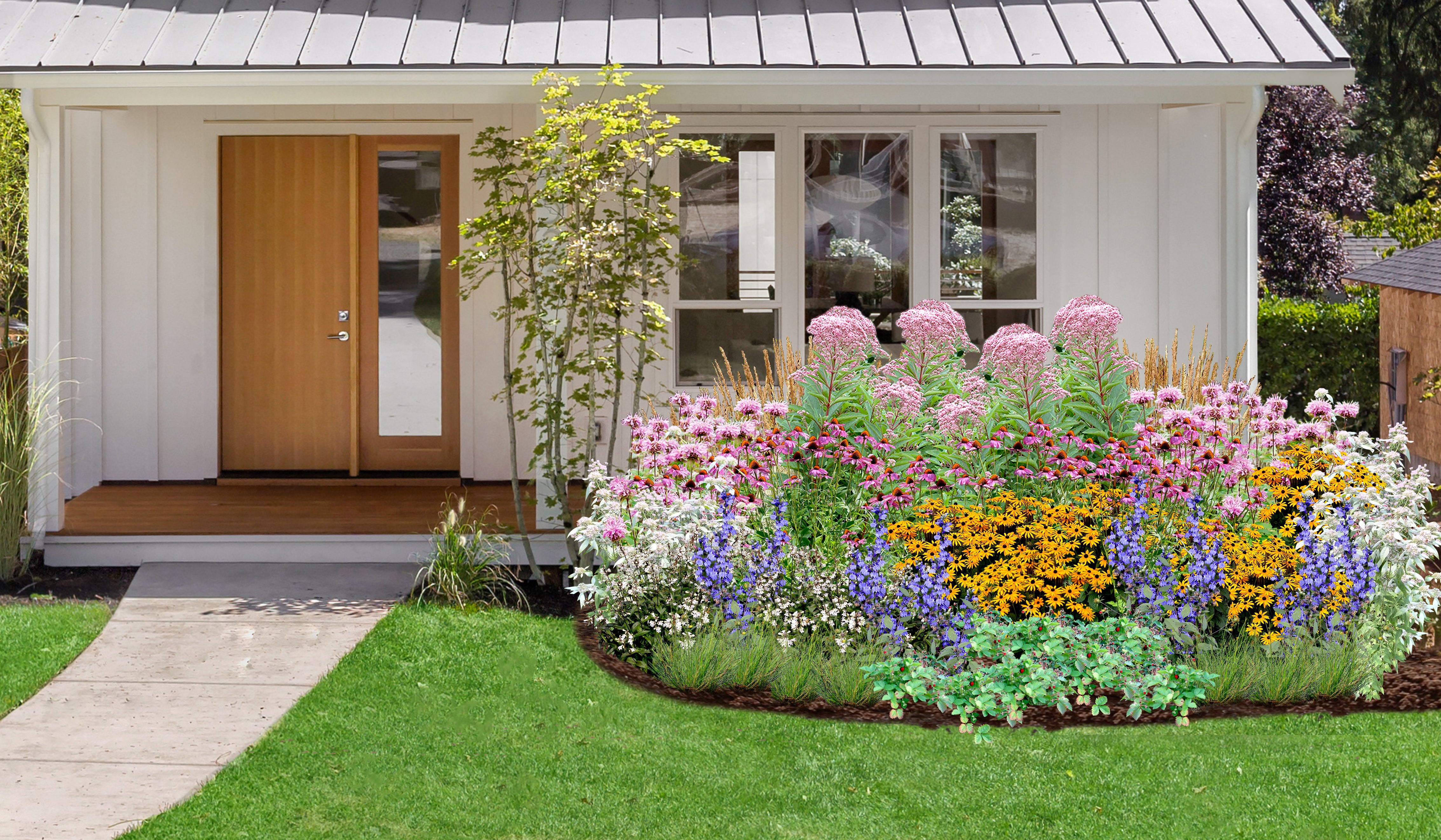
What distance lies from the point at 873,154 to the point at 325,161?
357 centimetres

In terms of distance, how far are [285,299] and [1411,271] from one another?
9913 millimetres

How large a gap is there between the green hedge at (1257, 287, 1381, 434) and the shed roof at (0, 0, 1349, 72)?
284 inches

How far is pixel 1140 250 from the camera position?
29.1ft

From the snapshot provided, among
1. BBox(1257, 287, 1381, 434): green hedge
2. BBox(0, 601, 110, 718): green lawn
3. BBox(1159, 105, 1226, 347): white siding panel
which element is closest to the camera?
BBox(0, 601, 110, 718): green lawn

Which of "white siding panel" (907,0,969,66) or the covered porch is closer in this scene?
"white siding panel" (907,0,969,66)

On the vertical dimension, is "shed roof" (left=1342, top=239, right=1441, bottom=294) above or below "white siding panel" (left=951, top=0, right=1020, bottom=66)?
below

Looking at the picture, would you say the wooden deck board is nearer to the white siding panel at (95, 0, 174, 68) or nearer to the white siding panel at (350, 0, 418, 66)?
the white siding panel at (350, 0, 418, 66)

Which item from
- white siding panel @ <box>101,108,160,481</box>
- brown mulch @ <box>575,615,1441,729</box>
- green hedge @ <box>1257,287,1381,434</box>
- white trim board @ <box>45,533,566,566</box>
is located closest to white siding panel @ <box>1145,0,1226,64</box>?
brown mulch @ <box>575,615,1441,729</box>

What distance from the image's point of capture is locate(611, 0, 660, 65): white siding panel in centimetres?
754

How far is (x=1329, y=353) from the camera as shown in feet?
48.1

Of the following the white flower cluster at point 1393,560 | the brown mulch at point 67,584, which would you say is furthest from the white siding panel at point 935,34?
the brown mulch at point 67,584

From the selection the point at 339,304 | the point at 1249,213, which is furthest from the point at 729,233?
the point at 1249,213

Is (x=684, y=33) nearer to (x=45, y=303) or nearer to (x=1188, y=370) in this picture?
(x=1188, y=370)

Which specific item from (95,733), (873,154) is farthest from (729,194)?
(95,733)
